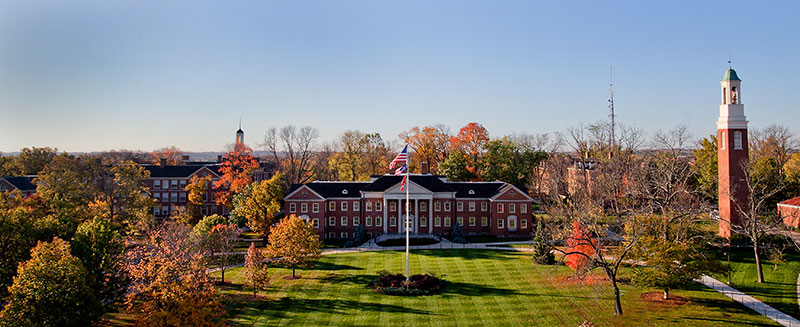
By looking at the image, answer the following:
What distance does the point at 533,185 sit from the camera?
249 feet

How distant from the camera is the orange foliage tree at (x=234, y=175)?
207ft

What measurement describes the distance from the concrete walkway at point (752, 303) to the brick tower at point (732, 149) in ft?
35.3

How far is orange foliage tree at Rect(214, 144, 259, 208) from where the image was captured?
6309cm

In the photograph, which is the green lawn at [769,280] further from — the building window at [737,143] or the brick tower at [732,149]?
the building window at [737,143]

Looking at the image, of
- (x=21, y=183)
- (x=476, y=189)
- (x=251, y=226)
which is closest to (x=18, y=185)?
(x=21, y=183)

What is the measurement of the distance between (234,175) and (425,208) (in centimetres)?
2475

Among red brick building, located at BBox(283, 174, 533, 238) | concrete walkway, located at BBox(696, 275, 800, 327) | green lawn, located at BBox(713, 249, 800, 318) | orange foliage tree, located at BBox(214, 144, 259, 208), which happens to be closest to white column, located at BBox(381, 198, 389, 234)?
red brick building, located at BBox(283, 174, 533, 238)

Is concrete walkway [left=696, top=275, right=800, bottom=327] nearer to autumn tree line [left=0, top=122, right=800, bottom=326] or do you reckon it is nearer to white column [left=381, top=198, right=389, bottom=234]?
autumn tree line [left=0, top=122, right=800, bottom=326]

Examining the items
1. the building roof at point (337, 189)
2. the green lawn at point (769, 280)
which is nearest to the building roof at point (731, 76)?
the green lawn at point (769, 280)

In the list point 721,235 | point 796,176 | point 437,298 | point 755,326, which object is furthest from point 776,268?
point 796,176

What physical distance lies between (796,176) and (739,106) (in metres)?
22.9

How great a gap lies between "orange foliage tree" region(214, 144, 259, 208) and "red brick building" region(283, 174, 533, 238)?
8693 mm

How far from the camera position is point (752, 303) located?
31.2 m

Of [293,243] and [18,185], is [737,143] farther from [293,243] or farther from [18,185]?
[18,185]
